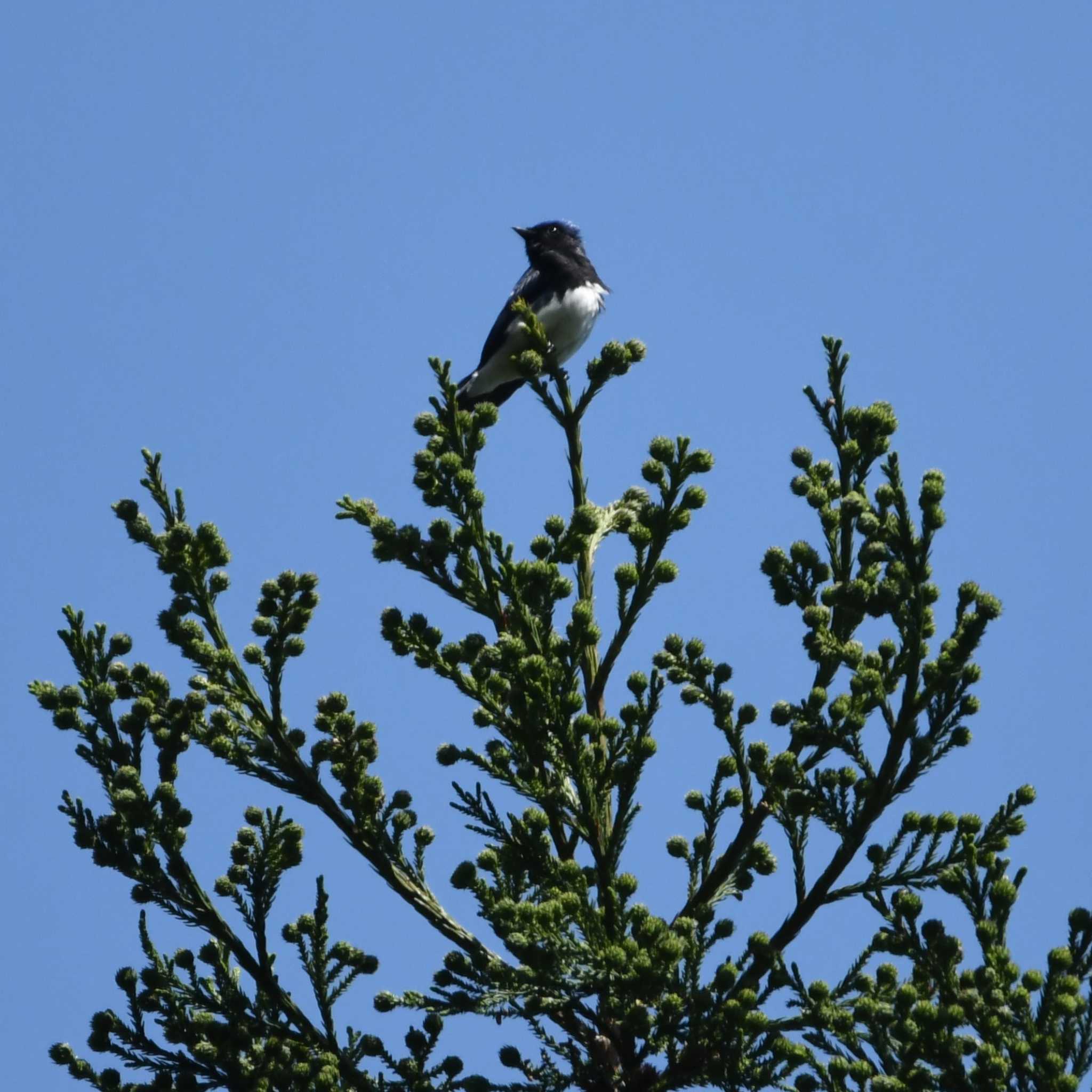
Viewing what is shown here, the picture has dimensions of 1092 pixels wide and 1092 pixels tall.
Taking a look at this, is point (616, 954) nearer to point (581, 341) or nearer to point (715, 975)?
point (715, 975)

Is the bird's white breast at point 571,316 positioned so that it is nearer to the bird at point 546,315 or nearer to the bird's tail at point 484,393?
the bird at point 546,315

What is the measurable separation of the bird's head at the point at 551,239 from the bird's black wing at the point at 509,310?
1.19 feet

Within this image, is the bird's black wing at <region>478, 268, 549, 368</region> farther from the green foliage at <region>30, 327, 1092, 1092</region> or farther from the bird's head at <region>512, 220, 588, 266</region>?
the green foliage at <region>30, 327, 1092, 1092</region>

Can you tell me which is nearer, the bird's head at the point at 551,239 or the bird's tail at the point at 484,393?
the bird's tail at the point at 484,393

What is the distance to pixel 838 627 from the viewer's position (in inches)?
206

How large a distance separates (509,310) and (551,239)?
3.91ft

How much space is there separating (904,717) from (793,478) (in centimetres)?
116

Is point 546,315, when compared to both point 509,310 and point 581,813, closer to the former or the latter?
point 509,310

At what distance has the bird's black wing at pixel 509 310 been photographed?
9.77 metres

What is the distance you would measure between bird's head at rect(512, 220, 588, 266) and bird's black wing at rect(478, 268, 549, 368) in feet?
1.19

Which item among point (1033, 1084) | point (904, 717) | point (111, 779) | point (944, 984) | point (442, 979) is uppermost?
point (111, 779)

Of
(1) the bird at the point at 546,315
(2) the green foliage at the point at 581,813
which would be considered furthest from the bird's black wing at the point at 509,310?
(2) the green foliage at the point at 581,813

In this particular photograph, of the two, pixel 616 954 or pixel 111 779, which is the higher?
pixel 111 779

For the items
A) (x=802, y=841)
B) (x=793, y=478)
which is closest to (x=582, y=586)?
(x=793, y=478)
